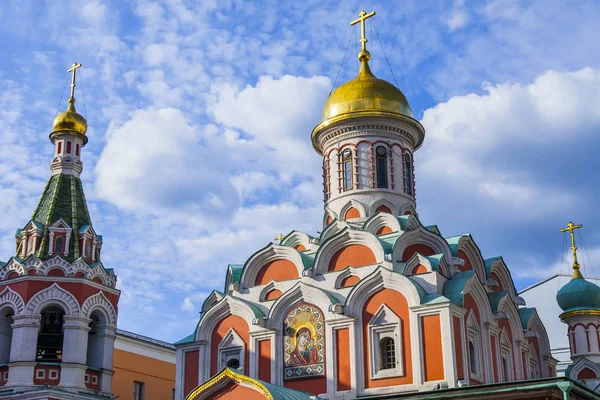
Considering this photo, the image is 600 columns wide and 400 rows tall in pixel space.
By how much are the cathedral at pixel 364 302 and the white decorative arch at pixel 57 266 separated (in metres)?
3.05

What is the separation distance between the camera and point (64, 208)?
17.6 meters

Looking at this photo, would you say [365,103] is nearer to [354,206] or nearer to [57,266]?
[354,206]

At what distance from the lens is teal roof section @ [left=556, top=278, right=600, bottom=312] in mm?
19000

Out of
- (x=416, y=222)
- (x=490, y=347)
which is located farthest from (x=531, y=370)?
(x=416, y=222)

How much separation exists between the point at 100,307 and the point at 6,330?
183 cm

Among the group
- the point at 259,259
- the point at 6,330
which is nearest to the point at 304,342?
the point at 259,259

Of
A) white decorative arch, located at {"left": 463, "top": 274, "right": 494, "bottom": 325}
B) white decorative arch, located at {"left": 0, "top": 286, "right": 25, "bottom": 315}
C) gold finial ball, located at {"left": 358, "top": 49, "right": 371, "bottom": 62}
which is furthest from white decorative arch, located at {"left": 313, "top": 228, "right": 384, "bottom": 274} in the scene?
white decorative arch, located at {"left": 0, "top": 286, "right": 25, "bottom": 315}

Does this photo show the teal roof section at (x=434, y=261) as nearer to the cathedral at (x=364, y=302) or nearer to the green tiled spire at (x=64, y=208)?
the cathedral at (x=364, y=302)

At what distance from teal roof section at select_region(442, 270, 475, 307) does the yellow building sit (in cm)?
789

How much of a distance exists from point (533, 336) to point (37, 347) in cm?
944

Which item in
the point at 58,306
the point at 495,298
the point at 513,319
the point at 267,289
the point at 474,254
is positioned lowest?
the point at 513,319

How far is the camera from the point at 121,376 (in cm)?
1869

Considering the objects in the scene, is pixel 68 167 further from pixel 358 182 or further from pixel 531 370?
pixel 531 370

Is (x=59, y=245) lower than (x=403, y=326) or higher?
higher
